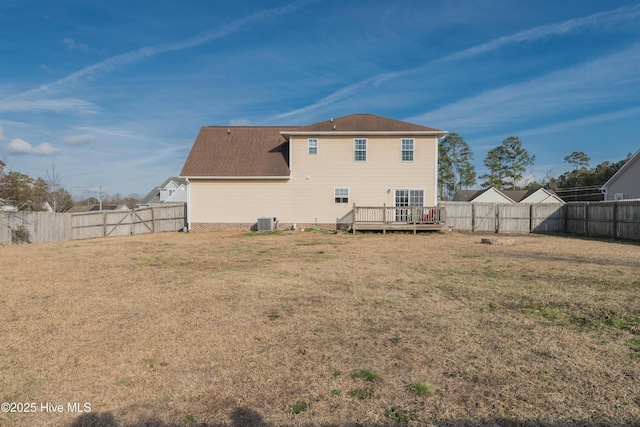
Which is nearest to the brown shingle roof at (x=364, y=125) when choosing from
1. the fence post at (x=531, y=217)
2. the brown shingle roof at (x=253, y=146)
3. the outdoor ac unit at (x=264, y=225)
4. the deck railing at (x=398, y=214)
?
the brown shingle roof at (x=253, y=146)

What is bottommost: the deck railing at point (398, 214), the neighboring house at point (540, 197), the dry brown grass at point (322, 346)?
the dry brown grass at point (322, 346)

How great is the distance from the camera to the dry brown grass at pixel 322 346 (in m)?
2.89

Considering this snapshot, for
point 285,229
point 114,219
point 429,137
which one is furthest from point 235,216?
point 429,137

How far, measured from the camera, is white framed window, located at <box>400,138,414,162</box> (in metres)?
20.6

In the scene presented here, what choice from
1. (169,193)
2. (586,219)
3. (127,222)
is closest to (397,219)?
(586,219)

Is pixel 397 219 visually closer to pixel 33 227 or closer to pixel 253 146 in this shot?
pixel 253 146

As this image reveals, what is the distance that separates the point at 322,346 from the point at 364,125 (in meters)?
18.4

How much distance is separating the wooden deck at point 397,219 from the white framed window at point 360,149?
3027 mm

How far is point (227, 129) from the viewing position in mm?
24000

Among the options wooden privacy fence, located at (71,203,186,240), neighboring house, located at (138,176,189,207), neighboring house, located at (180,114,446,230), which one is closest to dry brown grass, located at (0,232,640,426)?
wooden privacy fence, located at (71,203,186,240)

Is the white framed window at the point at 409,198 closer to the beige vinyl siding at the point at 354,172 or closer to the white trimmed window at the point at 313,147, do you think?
the beige vinyl siding at the point at 354,172

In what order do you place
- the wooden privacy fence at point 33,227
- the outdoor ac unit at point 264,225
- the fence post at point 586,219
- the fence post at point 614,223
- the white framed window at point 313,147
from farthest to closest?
1. the white framed window at point 313,147
2. the outdoor ac unit at point 264,225
3. the fence post at point 586,219
4. the fence post at point 614,223
5. the wooden privacy fence at point 33,227

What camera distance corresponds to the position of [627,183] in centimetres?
2247

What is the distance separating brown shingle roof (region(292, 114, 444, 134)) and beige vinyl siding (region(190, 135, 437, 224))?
469 mm
